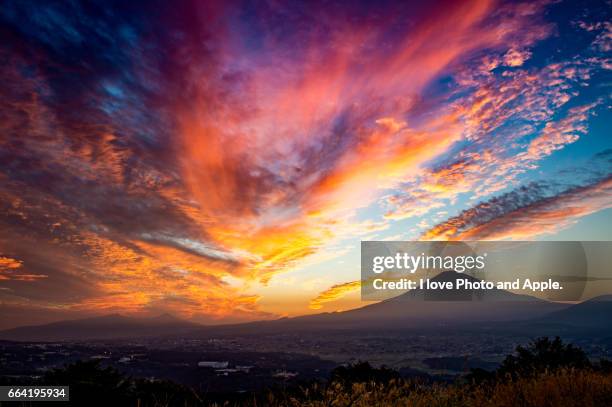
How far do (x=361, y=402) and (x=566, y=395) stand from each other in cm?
414

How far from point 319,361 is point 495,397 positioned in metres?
82.9

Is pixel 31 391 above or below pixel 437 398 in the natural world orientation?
below

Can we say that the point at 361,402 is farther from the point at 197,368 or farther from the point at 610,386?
the point at 197,368

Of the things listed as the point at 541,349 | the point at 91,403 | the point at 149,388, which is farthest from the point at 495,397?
the point at 541,349

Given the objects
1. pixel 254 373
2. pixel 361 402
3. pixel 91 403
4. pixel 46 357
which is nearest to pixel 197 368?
pixel 254 373

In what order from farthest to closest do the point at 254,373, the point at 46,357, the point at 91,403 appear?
1. the point at 46,357
2. the point at 254,373
3. the point at 91,403

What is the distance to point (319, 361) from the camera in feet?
278

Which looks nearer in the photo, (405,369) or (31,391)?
(31,391)

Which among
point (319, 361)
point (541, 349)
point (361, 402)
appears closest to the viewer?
point (361, 402)

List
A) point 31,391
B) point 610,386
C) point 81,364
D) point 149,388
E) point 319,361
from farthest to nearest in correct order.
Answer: point 319,361 → point 149,388 → point 81,364 → point 31,391 → point 610,386

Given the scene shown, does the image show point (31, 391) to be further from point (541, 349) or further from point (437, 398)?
point (541, 349)

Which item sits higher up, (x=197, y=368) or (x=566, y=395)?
(x=566, y=395)

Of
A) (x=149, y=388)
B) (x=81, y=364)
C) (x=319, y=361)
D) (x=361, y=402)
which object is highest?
(x=361, y=402)

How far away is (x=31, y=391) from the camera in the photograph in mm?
13516
